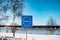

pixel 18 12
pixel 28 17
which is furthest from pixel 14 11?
pixel 28 17

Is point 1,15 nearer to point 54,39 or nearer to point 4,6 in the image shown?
point 4,6

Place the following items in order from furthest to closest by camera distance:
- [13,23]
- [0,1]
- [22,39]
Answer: [22,39], [13,23], [0,1]

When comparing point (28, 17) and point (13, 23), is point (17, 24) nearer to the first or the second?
point (13, 23)

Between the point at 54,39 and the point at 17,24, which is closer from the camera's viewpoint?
the point at 17,24

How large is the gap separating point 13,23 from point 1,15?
88 cm

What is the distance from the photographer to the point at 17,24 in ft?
35.6

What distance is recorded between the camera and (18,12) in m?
10.2

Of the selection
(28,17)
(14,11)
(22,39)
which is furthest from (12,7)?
(28,17)

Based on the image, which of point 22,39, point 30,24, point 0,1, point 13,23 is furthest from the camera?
point 22,39

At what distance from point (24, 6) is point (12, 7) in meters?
0.55

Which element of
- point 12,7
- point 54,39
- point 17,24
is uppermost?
point 12,7

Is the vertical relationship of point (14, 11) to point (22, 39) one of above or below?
above

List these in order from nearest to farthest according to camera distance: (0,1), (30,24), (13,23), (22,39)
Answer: (30,24) < (0,1) < (13,23) < (22,39)

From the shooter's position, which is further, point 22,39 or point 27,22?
point 22,39
